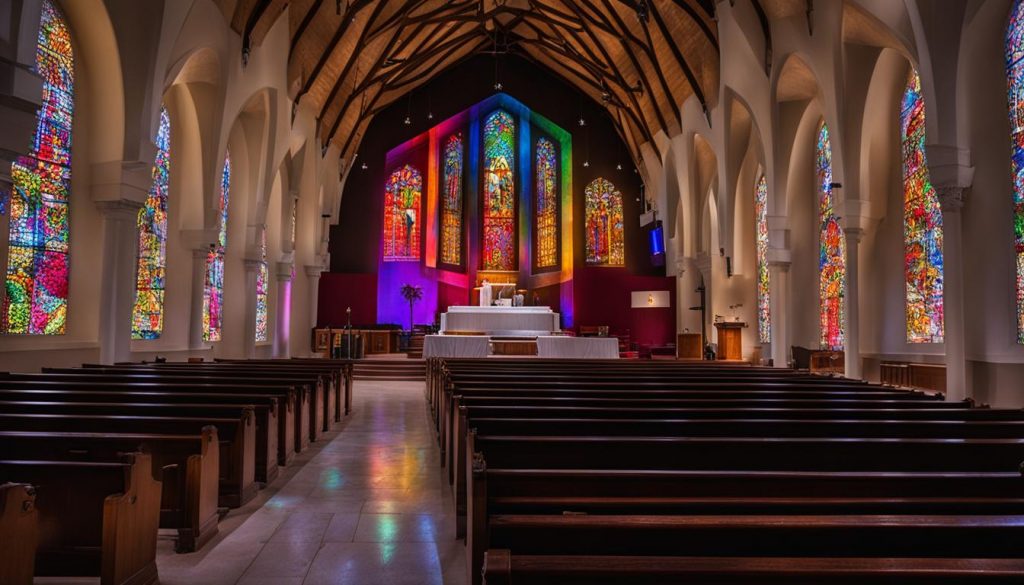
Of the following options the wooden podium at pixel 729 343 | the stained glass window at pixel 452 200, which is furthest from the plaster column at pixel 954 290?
the stained glass window at pixel 452 200

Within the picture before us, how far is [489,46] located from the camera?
954 inches

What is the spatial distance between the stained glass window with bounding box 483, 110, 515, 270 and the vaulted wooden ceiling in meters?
2.31

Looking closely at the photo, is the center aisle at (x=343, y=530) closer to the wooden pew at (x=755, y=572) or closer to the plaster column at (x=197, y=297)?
A: the wooden pew at (x=755, y=572)

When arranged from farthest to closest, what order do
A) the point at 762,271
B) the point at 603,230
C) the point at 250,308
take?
1. the point at 603,230
2. the point at 762,271
3. the point at 250,308

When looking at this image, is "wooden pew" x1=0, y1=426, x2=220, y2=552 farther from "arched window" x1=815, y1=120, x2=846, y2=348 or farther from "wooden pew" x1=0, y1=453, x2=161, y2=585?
"arched window" x1=815, y1=120, x2=846, y2=348

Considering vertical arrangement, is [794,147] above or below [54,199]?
above

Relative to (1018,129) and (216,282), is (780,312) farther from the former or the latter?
(216,282)

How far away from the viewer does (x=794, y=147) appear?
564 inches

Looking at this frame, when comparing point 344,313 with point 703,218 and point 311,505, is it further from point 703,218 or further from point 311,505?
point 311,505

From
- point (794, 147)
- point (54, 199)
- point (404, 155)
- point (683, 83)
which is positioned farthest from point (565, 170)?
point (54, 199)

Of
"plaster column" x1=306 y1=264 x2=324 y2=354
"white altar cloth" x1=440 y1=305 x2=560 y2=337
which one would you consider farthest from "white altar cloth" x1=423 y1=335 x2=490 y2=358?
"plaster column" x1=306 y1=264 x2=324 y2=354

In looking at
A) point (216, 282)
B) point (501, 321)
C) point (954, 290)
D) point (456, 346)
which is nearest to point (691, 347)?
point (501, 321)

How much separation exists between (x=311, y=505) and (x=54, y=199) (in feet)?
25.1

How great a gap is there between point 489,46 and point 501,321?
11551 mm
